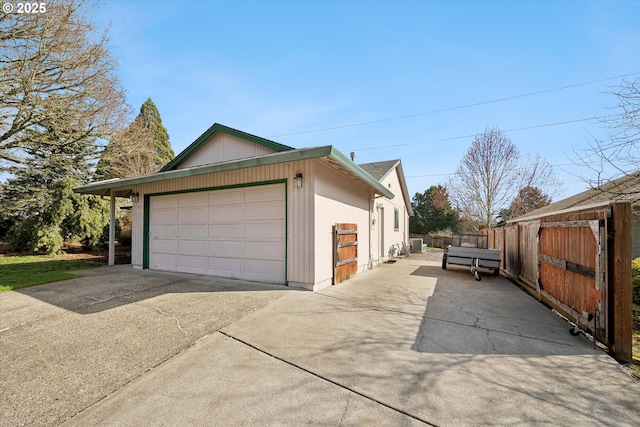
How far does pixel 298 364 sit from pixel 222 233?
4.81 m

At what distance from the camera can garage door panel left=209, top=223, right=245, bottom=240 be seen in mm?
6484

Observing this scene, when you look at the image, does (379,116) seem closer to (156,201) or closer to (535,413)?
(156,201)

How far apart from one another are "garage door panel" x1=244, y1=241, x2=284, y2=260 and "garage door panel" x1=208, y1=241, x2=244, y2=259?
19 centimetres

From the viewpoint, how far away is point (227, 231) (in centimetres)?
668

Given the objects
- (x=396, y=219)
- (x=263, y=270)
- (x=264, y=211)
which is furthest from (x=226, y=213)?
(x=396, y=219)

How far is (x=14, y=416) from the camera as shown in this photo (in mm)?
1967

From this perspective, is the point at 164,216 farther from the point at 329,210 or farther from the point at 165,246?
the point at 329,210

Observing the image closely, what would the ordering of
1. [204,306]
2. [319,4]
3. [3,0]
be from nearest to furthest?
[204,306] → [319,4] → [3,0]

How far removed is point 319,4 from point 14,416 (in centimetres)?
932

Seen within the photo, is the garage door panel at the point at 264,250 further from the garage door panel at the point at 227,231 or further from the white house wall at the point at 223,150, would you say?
the white house wall at the point at 223,150

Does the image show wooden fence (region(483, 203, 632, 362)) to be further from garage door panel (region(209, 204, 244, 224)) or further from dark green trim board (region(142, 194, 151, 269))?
dark green trim board (region(142, 194, 151, 269))

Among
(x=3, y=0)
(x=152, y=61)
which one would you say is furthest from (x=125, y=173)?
(x=152, y=61)

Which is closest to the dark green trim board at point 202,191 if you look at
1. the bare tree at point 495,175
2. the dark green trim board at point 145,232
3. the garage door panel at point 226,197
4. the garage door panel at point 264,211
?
the dark green trim board at point 145,232

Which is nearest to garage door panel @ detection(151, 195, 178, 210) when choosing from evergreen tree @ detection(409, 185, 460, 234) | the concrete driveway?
the concrete driveway
